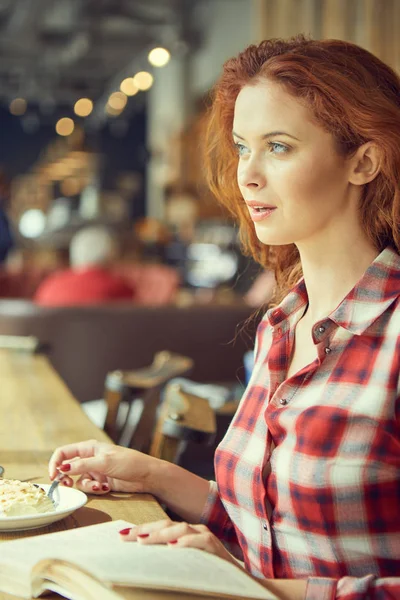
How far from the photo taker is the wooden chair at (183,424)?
66.4 inches

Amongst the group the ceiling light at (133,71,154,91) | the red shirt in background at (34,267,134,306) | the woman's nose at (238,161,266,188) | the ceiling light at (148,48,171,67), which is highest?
the ceiling light at (133,71,154,91)

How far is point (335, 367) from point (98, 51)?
16.3 metres

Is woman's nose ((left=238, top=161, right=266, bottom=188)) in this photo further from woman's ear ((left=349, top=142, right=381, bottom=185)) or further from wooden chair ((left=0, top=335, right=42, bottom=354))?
wooden chair ((left=0, top=335, right=42, bottom=354))

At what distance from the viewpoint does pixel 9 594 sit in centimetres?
100

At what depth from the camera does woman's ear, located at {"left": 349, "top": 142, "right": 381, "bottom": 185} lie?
133 centimetres

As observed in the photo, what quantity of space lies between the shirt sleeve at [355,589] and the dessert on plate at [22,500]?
39 centimetres

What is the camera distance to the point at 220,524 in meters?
1.50

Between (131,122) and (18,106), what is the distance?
283 cm

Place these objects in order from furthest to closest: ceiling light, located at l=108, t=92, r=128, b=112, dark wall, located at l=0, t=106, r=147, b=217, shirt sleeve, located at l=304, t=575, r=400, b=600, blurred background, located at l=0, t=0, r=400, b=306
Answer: dark wall, located at l=0, t=106, r=147, b=217 < ceiling light, located at l=108, t=92, r=128, b=112 < blurred background, located at l=0, t=0, r=400, b=306 < shirt sleeve, located at l=304, t=575, r=400, b=600

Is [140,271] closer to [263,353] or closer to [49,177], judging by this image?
[263,353]

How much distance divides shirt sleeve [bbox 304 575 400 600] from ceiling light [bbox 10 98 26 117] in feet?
64.4

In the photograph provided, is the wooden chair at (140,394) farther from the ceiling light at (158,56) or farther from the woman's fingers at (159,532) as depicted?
the ceiling light at (158,56)

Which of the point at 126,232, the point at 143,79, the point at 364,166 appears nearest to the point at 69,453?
the point at 364,166

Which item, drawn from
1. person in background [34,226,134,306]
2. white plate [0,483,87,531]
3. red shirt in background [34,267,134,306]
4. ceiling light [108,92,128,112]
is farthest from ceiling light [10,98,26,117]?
white plate [0,483,87,531]
